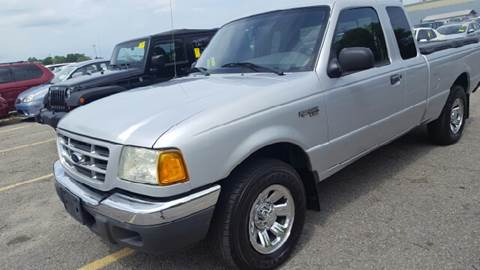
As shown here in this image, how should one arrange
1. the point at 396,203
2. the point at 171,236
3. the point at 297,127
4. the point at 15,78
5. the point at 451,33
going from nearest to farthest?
the point at 171,236 < the point at 297,127 < the point at 396,203 < the point at 15,78 < the point at 451,33

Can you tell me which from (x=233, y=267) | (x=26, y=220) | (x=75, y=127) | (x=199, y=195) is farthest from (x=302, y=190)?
(x=26, y=220)

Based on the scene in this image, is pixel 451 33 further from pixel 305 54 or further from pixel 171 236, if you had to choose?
pixel 171 236

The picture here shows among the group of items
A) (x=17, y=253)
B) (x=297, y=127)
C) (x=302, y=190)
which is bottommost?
(x=17, y=253)

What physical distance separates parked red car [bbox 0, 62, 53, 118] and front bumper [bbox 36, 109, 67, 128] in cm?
609

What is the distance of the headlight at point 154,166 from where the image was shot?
91.5 inches

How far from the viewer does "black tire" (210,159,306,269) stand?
8.52 ft

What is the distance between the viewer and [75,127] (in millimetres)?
2904

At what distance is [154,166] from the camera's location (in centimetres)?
234

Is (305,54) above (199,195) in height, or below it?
above

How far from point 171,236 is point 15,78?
41.7ft

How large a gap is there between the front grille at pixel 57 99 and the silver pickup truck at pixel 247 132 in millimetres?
3877

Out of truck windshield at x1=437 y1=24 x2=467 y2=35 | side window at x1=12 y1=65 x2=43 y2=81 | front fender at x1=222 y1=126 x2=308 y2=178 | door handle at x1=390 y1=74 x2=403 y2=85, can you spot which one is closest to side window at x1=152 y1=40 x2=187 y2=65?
door handle at x1=390 y1=74 x2=403 y2=85

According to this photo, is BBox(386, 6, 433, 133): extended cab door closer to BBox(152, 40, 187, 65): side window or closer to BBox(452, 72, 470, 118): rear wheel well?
BBox(452, 72, 470, 118): rear wheel well

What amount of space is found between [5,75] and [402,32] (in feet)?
40.9
